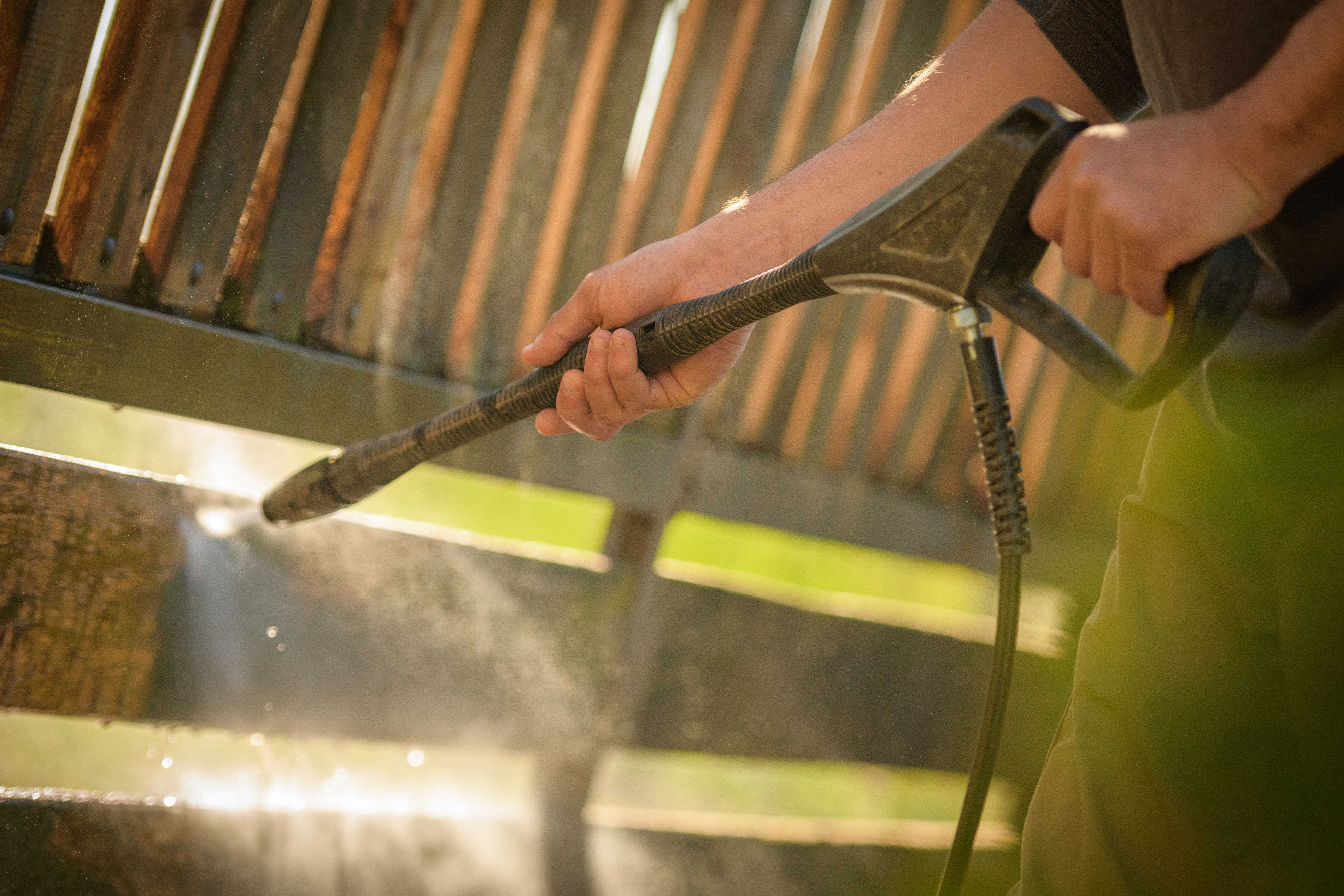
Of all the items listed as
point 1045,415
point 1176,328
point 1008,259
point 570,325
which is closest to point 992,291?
point 1008,259

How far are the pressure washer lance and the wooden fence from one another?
81cm

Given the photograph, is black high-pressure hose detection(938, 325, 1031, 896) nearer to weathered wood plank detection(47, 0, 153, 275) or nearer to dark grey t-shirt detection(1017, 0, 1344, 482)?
dark grey t-shirt detection(1017, 0, 1344, 482)

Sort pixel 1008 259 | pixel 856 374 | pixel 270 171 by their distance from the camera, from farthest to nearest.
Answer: pixel 856 374 < pixel 270 171 < pixel 1008 259

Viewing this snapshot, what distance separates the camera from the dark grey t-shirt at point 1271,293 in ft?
1.89

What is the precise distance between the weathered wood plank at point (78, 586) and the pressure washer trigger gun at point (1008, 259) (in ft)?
3.72

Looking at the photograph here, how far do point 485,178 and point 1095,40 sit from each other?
102cm

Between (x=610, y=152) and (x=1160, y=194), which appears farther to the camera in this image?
(x=610, y=152)

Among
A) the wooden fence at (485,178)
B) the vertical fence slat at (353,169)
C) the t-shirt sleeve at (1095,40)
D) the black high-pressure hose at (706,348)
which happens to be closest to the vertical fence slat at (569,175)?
the wooden fence at (485,178)

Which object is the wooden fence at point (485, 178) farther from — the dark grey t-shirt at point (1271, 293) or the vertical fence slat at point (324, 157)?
the dark grey t-shirt at point (1271, 293)

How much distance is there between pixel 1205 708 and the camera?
0.68 meters

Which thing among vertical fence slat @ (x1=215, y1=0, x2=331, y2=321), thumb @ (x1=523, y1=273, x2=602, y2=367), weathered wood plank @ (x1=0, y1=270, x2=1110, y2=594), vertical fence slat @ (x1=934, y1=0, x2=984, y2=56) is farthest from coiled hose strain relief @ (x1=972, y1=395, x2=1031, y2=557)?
vertical fence slat @ (x1=934, y1=0, x2=984, y2=56)

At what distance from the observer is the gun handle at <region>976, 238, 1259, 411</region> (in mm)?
500

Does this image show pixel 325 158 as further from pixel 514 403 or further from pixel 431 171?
pixel 514 403

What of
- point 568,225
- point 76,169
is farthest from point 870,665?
point 76,169
